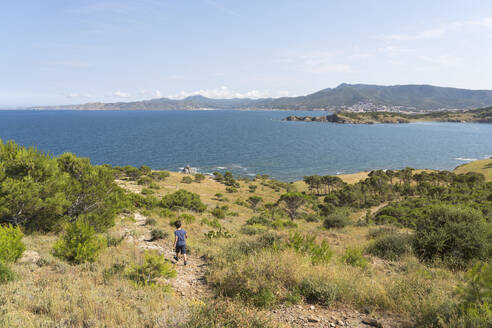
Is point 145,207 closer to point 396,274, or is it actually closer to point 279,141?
point 396,274

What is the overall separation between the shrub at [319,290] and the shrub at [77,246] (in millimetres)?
6666

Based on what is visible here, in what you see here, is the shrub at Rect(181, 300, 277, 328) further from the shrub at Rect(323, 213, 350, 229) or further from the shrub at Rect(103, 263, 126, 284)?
the shrub at Rect(323, 213, 350, 229)

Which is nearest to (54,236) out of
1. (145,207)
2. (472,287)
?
(145,207)

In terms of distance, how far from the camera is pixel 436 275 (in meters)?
7.31

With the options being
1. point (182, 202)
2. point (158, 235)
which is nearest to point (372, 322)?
point (158, 235)

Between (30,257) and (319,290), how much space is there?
365 inches

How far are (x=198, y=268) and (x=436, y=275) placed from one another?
25.3ft

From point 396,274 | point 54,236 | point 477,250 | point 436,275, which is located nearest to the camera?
point 436,275

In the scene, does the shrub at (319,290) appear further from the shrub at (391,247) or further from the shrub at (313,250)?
the shrub at (391,247)

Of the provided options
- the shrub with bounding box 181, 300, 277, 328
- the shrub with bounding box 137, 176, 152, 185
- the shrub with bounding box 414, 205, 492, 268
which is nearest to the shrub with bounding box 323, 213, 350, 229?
the shrub with bounding box 414, 205, 492, 268

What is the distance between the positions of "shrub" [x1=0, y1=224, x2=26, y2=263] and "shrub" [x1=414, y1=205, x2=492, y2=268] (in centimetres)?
1384

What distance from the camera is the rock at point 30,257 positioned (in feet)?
24.4

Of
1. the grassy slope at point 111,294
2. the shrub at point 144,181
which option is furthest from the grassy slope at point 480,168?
the shrub at point 144,181

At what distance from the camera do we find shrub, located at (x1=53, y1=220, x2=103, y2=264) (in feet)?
24.5
